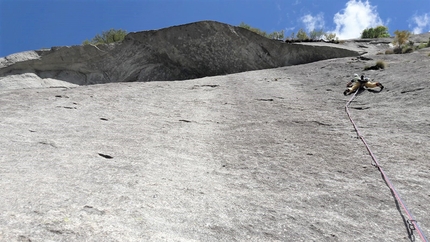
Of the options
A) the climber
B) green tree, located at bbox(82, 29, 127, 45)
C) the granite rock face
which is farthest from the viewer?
green tree, located at bbox(82, 29, 127, 45)

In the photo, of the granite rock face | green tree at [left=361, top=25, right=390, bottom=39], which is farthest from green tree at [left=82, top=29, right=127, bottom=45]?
green tree at [left=361, top=25, right=390, bottom=39]

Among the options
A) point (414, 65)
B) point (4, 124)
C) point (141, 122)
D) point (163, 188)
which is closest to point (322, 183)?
point (163, 188)

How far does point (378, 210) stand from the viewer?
3.36 m

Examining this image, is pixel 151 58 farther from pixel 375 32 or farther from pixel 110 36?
pixel 375 32

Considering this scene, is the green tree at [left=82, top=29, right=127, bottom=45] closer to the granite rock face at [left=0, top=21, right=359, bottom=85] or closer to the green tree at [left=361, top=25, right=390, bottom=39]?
the granite rock face at [left=0, top=21, right=359, bottom=85]

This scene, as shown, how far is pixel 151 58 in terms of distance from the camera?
16062 millimetres

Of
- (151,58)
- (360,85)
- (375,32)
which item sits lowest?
(360,85)

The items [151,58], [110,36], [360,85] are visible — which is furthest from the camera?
[110,36]

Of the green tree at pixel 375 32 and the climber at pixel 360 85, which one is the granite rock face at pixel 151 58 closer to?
the climber at pixel 360 85

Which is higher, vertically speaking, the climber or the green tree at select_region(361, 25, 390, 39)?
the green tree at select_region(361, 25, 390, 39)

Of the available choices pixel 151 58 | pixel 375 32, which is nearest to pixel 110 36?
pixel 151 58

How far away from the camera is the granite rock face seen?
15.9 meters

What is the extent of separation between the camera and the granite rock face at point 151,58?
627 inches

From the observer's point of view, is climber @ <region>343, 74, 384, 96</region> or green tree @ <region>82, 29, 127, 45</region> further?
green tree @ <region>82, 29, 127, 45</region>
